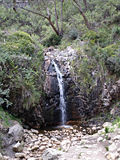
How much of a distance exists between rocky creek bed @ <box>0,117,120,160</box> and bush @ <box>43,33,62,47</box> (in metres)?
5.70

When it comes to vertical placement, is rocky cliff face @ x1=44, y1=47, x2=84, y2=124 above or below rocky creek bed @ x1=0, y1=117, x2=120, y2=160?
above

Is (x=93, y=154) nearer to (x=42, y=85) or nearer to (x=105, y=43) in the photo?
(x=42, y=85)

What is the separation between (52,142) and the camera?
4.42 m

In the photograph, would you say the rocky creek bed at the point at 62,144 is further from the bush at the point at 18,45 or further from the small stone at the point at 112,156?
the bush at the point at 18,45

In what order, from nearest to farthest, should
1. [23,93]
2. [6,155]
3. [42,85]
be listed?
1. [6,155]
2. [23,93]
3. [42,85]

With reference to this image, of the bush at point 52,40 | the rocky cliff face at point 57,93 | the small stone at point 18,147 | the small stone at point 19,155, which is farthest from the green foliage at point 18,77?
the bush at point 52,40

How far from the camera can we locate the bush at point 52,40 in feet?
31.9

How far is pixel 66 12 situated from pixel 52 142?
9918 mm

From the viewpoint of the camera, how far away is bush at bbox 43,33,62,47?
383 inches

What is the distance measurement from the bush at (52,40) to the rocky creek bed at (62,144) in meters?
5.70

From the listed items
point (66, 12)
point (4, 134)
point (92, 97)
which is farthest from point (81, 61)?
point (66, 12)

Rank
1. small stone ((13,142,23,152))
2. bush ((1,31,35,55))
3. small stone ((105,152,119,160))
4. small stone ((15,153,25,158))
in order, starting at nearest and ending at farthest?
small stone ((105,152,119,160)), small stone ((15,153,25,158)), small stone ((13,142,23,152)), bush ((1,31,35,55))

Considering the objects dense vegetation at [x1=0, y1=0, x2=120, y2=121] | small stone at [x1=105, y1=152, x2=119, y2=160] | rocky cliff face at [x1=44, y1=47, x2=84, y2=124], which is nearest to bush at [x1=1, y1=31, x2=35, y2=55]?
dense vegetation at [x1=0, y1=0, x2=120, y2=121]

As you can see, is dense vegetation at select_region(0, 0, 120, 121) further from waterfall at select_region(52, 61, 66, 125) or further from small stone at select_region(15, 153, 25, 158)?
small stone at select_region(15, 153, 25, 158)
